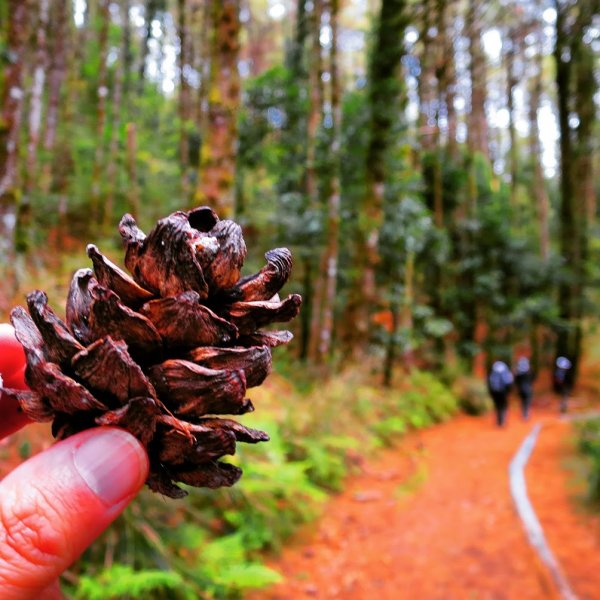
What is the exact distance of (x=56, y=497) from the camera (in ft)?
4.25

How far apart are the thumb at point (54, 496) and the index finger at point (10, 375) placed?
38 centimetres

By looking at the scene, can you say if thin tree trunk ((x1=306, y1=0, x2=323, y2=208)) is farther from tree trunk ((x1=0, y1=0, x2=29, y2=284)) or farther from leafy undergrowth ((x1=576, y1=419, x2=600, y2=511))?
leafy undergrowth ((x1=576, y1=419, x2=600, y2=511))

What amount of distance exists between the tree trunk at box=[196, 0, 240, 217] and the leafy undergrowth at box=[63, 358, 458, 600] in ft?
9.05

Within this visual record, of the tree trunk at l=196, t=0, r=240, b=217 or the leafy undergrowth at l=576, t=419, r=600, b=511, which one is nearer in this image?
the tree trunk at l=196, t=0, r=240, b=217

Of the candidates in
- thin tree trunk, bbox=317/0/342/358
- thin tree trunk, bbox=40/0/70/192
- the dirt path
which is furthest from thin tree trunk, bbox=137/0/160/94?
the dirt path

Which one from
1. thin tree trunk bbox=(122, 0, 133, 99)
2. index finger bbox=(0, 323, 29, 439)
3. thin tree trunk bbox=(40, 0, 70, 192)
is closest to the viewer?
index finger bbox=(0, 323, 29, 439)

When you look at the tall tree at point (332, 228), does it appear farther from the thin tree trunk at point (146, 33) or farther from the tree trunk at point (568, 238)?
the thin tree trunk at point (146, 33)

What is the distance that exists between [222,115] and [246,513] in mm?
4766

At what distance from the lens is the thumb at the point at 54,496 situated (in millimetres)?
1244

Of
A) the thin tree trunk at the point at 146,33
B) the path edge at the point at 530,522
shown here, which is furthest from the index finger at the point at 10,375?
the thin tree trunk at the point at 146,33

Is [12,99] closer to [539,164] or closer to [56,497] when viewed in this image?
[56,497]

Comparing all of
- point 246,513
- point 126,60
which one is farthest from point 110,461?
point 126,60

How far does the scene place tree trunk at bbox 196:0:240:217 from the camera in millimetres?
5844

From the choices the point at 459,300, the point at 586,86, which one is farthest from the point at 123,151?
the point at 586,86
